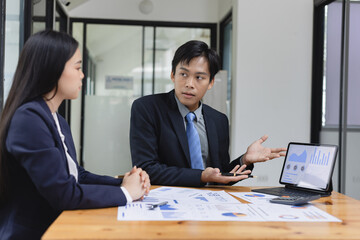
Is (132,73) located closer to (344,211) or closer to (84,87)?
(84,87)

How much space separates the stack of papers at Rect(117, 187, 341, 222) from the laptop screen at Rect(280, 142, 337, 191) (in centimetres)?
21

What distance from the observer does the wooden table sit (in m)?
1.14

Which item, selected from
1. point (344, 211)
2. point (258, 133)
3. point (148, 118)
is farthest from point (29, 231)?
point (258, 133)

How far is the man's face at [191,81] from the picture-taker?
2250mm

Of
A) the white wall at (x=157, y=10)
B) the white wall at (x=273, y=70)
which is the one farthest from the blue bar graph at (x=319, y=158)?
the white wall at (x=157, y=10)

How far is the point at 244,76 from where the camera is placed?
5016 millimetres

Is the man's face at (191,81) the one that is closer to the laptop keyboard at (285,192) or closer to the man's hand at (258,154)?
the man's hand at (258,154)

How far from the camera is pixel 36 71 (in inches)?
57.1

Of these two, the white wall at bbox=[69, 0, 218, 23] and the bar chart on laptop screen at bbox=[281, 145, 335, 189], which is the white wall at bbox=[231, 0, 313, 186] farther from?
the bar chart on laptop screen at bbox=[281, 145, 335, 189]

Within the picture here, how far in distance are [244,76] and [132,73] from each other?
214 centimetres

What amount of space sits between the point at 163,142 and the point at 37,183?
A: 90 cm

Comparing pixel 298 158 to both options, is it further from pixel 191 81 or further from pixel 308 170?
pixel 191 81

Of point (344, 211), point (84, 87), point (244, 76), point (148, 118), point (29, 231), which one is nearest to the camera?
point (29, 231)

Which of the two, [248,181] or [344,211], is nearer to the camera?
[344,211]
